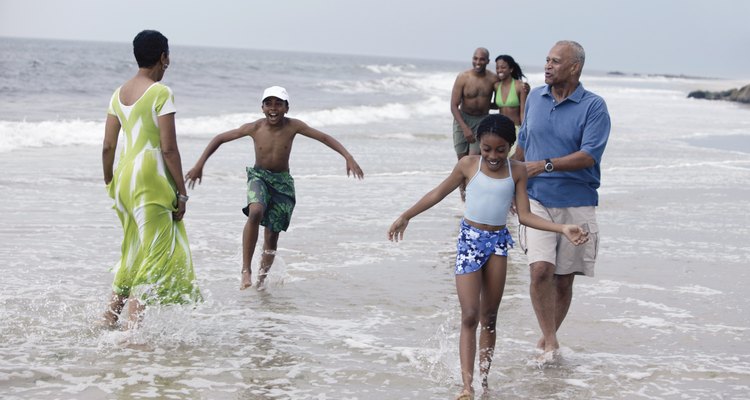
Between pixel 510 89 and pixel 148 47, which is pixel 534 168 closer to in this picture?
pixel 148 47

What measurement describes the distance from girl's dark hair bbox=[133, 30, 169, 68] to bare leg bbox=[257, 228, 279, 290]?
7.60 ft

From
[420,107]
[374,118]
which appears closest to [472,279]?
[374,118]

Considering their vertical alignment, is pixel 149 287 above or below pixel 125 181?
below

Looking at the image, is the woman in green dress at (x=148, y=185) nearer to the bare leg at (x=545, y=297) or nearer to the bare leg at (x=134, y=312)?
the bare leg at (x=134, y=312)

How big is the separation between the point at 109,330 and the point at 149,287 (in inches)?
21.1

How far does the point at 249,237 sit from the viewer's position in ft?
24.8

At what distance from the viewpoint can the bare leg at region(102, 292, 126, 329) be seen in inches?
240

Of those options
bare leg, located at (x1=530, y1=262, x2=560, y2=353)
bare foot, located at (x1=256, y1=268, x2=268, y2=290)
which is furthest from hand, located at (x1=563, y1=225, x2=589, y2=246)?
bare foot, located at (x1=256, y1=268, x2=268, y2=290)

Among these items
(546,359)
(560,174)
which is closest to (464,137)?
(560,174)

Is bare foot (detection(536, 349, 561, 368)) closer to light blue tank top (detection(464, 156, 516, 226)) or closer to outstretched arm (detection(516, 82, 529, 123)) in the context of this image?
light blue tank top (detection(464, 156, 516, 226))

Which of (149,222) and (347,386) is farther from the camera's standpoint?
(149,222)

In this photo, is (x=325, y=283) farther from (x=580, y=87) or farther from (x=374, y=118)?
(x=374, y=118)

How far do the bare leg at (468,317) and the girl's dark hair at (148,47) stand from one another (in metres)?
2.26

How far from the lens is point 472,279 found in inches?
199
